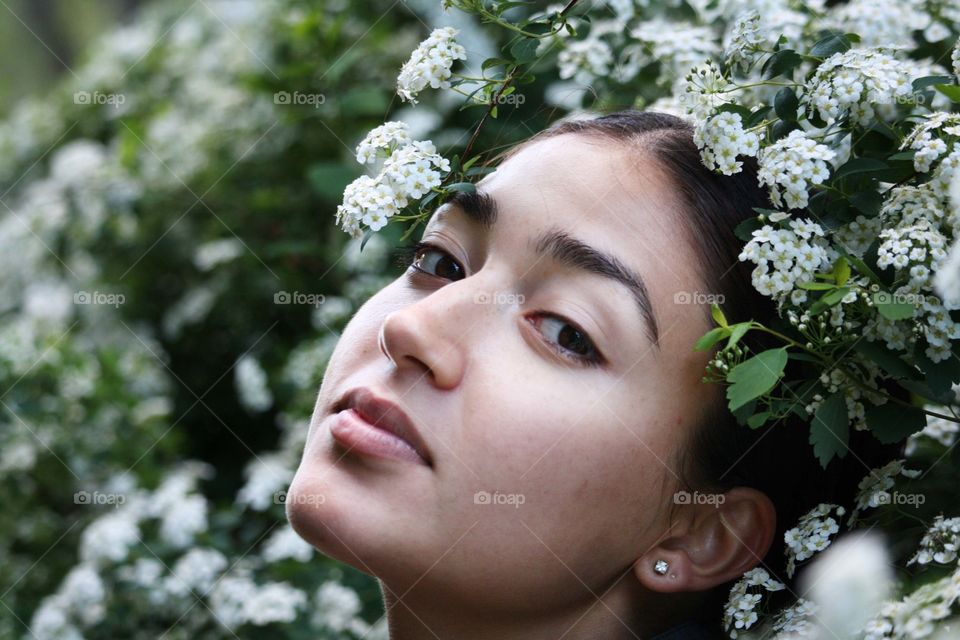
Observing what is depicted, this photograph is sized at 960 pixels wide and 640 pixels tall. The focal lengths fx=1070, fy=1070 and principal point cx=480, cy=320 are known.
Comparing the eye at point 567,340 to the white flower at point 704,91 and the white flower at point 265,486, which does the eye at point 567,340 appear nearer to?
the white flower at point 704,91

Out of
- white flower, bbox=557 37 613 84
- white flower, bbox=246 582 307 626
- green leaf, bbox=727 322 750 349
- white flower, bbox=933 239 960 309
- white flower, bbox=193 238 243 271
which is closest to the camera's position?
white flower, bbox=933 239 960 309

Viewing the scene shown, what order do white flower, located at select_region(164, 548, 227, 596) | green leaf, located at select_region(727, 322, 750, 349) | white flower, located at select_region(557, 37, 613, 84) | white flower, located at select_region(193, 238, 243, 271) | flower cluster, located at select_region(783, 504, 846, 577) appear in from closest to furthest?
green leaf, located at select_region(727, 322, 750, 349) → flower cluster, located at select_region(783, 504, 846, 577) → white flower, located at select_region(557, 37, 613, 84) → white flower, located at select_region(164, 548, 227, 596) → white flower, located at select_region(193, 238, 243, 271)

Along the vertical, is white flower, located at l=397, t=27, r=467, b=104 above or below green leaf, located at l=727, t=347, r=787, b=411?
above

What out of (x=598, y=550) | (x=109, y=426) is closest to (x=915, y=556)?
(x=598, y=550)

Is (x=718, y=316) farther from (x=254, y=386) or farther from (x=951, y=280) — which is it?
(x=254, y=386)

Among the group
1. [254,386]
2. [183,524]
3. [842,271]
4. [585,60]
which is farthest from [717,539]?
[254,386]

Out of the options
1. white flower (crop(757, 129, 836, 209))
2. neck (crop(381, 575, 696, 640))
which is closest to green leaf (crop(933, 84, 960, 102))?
white flower (crop(757, 129, 836, 209))

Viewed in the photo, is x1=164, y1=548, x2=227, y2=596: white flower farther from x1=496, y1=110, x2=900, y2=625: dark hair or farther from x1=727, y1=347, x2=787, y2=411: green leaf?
x1=727, y1=347, x2=787, y2=411: green leaf

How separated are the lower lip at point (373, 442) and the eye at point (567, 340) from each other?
25 cm

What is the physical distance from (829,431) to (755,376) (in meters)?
0.15

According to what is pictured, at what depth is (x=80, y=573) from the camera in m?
2.65

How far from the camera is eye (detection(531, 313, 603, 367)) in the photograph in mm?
1492

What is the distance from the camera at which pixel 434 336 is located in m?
1.46

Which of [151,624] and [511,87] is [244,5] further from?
[511,87]
